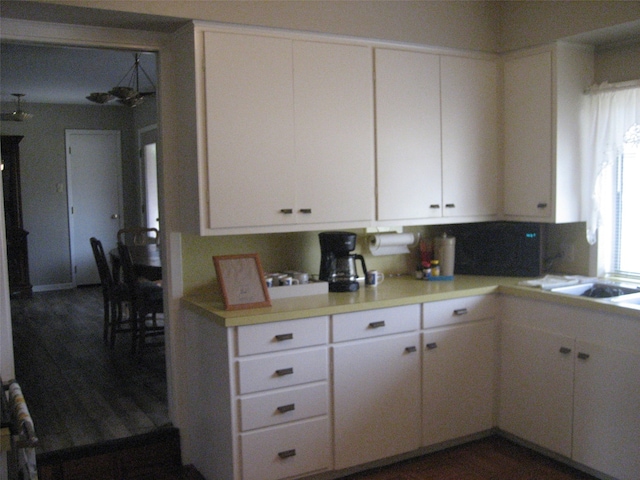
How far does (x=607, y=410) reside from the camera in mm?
2852

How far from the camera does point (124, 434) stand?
322cm

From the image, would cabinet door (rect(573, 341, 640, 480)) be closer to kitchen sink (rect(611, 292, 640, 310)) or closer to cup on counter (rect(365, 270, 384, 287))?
kitchen sink (rect(611, 292, 640, 310))

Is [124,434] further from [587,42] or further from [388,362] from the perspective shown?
[587,42]

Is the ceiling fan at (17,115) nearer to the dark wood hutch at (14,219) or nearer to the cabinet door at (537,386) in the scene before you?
the dark wood hutch at (14,219)

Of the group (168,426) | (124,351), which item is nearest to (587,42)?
(168,426)

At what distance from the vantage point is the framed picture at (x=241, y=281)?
2807 mm

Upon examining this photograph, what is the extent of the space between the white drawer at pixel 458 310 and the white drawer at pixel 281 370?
24.2 inches

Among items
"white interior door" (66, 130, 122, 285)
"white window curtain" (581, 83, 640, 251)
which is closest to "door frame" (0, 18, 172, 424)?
"white window curtain" (581, 83, 640, 251)

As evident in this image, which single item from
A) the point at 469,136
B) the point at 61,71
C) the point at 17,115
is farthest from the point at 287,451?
the point at 17,115

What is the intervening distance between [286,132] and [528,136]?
143cm

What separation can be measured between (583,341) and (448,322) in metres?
0.64

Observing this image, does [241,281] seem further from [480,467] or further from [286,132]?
[480,467]

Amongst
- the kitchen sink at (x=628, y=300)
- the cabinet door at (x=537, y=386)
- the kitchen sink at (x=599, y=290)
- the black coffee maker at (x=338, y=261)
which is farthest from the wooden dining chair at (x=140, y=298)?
the kitchen sink at (x=628, y=300)

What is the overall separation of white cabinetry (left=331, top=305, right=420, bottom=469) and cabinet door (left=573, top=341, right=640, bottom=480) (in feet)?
2.52
